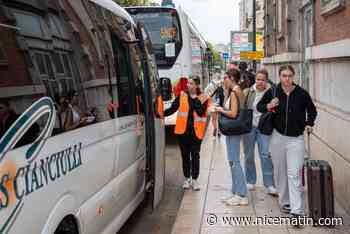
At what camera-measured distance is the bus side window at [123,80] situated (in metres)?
5.02

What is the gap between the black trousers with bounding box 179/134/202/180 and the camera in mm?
7328

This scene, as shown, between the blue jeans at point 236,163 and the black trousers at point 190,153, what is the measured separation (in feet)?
3.36

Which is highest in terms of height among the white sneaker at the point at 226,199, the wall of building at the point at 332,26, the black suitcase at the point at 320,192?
the wall of building at the point at 332,26

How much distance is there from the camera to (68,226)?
3504 millimetres

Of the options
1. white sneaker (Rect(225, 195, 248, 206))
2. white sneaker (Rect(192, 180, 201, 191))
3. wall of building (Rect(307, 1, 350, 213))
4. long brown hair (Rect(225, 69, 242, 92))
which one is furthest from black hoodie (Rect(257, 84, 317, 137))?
white sneaker (Rect(192, 180, 201, 191))

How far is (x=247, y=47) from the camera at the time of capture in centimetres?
2916

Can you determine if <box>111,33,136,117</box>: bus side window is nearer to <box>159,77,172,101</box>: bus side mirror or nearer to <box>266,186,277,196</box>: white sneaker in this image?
<box>159,77,172,101</box>: bus side mirror

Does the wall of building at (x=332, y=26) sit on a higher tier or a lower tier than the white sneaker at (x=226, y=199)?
higher

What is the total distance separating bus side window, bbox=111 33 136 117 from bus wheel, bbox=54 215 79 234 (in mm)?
1451

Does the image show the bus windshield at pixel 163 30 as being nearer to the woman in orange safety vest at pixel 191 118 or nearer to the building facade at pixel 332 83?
the building facade at pixel 332 83

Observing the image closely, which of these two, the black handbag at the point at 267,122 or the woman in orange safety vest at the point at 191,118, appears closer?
the black handbag at the point at 267,122

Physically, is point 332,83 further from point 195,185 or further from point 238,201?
point 195,185

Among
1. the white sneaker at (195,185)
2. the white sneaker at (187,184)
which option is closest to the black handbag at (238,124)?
the white sneaker at (195,185)

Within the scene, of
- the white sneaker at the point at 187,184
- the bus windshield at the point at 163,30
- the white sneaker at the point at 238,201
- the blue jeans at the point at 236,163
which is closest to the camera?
the blue jeans at the point at 236,163
